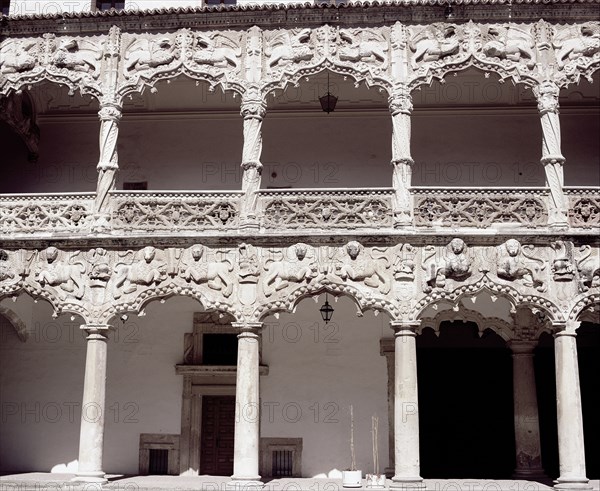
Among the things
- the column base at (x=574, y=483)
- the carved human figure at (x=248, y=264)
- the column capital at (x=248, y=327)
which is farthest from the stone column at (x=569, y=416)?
the carved human figure at (x=248, y=264)

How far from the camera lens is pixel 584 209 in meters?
12.4

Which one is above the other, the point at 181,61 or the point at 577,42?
the point at 577,42

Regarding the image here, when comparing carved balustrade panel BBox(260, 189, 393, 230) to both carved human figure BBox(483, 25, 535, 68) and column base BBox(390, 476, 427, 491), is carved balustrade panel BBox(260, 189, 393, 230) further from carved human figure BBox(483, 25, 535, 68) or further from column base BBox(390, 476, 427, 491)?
column base BBox(390, 476, 427, 491)

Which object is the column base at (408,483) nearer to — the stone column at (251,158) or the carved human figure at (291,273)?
the carved human figure at (291,273)

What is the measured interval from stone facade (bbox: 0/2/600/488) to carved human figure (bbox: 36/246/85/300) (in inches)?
0.8

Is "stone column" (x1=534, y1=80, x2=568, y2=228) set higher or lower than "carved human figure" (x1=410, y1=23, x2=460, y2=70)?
lower

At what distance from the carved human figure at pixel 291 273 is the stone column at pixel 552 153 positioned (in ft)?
11.8

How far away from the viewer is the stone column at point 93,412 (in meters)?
12.0

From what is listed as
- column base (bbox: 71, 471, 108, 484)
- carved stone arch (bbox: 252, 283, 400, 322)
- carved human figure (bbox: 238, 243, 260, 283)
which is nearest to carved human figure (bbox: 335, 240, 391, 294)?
carved stone arch (bbox: 252, 283, 400, 322)

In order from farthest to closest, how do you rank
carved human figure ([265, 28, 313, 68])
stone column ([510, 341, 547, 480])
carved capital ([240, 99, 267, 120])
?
stone column ([510, 341, 547, 480]) → carved human figure ([265, 28, 313, 68]) → carved capital ([240, 99, 267, 120])

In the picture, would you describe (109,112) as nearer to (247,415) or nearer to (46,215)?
(46,215)

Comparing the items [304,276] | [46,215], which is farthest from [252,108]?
[46,215]

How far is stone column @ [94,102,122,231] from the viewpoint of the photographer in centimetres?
1281

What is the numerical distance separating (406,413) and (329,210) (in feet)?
10.4
